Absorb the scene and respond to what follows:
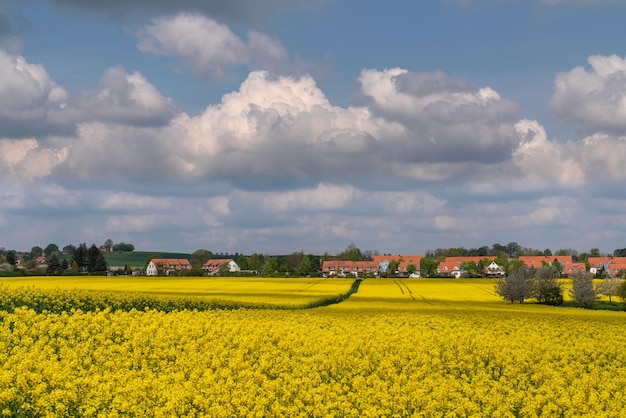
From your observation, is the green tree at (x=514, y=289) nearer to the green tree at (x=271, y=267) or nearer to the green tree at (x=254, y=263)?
the green tree at (x=271, y=267)

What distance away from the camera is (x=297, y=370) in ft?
52.8

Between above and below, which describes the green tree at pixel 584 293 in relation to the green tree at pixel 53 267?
below

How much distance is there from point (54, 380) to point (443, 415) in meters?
8.61

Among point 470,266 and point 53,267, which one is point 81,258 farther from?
point 470,266

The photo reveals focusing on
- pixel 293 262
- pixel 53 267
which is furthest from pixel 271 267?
pixel 53 267

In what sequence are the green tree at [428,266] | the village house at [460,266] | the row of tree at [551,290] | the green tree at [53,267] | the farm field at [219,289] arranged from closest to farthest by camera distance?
1. the farm field at [219,289]
2. the row of tree at [551,290]
3. the green tree at [53,267]
4. the green tree at [428,266]
5. the village house at [460,266]

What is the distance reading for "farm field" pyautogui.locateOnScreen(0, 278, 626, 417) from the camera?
42.2ft

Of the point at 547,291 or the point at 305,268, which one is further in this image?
the point at 305,268

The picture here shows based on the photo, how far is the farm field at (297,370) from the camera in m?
12.9

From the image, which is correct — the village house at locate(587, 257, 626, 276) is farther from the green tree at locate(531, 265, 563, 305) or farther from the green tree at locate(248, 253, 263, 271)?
the green tree at locate(531, 265, 563, 305)

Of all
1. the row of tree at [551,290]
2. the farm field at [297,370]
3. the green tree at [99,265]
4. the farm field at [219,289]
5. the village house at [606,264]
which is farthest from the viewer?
the village house at [606,264]

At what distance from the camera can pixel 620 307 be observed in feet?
236

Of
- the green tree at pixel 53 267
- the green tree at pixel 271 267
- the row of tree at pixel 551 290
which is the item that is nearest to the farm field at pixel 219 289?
the row of tree at pixel 551 290

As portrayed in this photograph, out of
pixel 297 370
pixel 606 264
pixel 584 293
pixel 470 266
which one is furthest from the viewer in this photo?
pixel 606 264
